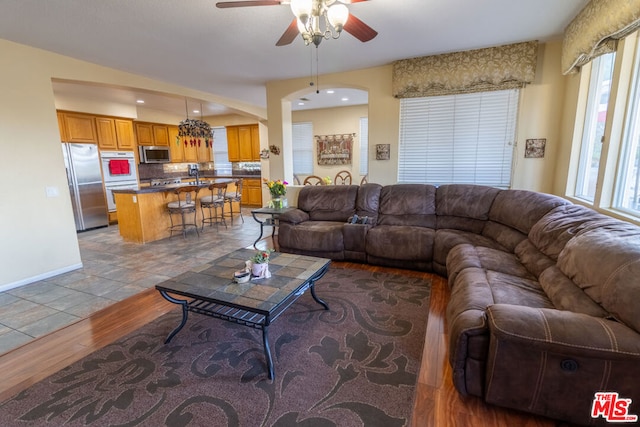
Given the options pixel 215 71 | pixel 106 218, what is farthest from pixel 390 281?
pixel 106 218

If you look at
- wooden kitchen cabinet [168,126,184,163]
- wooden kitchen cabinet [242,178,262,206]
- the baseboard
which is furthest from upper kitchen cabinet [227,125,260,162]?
the baseboard

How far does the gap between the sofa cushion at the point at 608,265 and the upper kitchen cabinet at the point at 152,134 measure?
324 inches

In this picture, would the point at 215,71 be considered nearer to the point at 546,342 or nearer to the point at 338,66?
the point at 338,66

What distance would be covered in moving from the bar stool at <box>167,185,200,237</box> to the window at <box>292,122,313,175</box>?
9.96 ft

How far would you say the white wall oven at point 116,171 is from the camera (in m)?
6.22

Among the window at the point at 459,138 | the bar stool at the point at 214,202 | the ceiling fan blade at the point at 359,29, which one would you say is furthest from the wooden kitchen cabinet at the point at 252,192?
the ceiling fan blade at the point at 359,29

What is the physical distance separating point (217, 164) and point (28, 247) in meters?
6.09

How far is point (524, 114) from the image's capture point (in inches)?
145

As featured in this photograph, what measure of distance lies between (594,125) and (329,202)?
10.2 feet

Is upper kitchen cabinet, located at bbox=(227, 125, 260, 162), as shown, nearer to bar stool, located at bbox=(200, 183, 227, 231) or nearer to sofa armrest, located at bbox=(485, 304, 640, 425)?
bar stool, located at bbox=(200, 183, 227, 231)

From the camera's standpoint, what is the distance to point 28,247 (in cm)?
337

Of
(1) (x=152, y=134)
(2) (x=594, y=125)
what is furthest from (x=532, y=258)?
(1) (x=152, y=134)

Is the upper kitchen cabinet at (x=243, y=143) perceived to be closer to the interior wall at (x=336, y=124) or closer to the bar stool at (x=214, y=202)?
the interior wall at (x=336, y=124)

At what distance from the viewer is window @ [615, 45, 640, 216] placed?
7.54 ft
